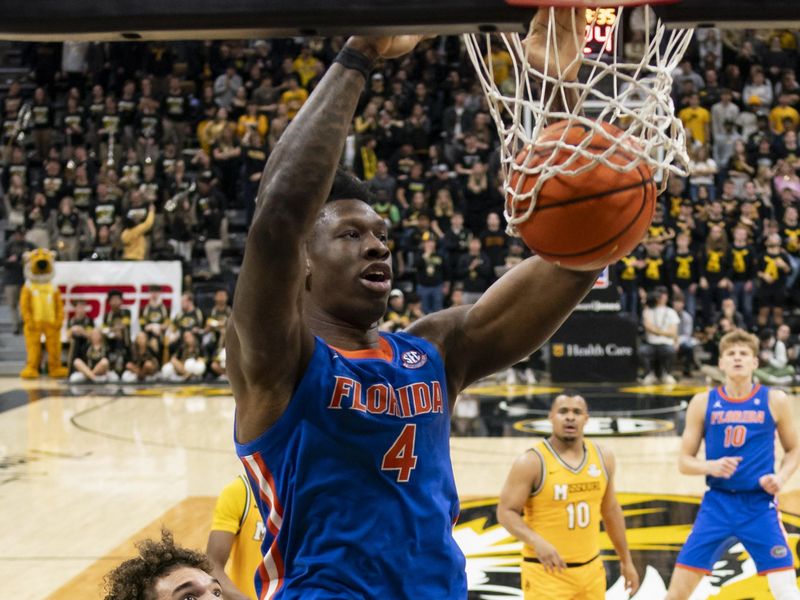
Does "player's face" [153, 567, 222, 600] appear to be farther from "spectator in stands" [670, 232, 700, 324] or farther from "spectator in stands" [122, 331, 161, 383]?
"spectator in stands" [670, 232, 700, 324]

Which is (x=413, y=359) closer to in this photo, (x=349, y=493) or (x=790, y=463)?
(x=349, y=493)

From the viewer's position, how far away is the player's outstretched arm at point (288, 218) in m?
2.39

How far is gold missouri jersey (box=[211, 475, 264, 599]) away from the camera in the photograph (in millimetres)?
5020

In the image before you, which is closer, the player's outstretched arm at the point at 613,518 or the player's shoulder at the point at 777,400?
the player's outstretched arm at the point at 613,518

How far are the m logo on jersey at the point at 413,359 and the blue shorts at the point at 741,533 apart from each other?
390 centimetres

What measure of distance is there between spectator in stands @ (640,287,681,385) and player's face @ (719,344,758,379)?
376 inches

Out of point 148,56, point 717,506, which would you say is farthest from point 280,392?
point 148,56

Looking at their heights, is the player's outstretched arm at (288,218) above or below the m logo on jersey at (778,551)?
above

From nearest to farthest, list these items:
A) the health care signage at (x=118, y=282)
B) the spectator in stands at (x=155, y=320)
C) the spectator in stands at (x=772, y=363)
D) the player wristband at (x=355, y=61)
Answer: the player wristband at (x=355, y=61)
the spectator in stands at (x=772, y=363)
the spectator in stands at (x=155, y=320)
the health care signage at (x=118, y=282)

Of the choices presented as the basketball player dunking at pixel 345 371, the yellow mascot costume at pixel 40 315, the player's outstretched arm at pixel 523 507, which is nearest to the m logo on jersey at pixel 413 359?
the basketball player dunking at pixel 345 371

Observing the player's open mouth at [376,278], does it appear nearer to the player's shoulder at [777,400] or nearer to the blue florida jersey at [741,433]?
the blue florida jersey at [741,433]

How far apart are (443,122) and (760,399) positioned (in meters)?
15.0

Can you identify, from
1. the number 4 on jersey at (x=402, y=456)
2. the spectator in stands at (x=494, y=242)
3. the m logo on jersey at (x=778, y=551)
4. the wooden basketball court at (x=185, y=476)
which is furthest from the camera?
the spectator in stands at (x=494, y=242)

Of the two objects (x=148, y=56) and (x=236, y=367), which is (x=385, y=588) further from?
(x=148, y=56)
